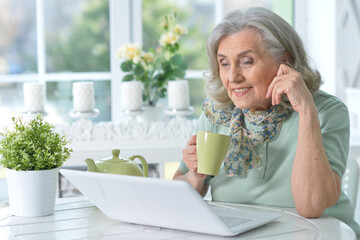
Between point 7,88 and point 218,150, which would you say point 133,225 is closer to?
point 218,150

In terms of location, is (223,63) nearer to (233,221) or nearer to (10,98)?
(233,221)

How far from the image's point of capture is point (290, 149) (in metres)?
1.85

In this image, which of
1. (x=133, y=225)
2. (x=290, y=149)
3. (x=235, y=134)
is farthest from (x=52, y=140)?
(x=290, y=149)

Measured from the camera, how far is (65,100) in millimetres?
3641

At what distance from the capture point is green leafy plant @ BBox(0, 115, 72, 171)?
1.52 metres

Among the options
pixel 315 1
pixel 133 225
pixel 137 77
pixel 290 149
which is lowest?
pixel 133 225

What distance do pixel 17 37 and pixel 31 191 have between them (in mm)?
2200

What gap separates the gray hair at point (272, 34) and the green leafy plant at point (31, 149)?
2.09 feet

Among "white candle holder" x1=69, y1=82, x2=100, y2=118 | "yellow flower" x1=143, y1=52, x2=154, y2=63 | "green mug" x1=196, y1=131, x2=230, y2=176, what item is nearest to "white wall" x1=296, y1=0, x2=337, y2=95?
"yellow flower" x1=143, y1=52, x2=154, y2=63

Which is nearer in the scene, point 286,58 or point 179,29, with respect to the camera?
point 286,58

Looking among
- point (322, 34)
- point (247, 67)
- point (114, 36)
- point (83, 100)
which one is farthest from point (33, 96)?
point (322, 34)

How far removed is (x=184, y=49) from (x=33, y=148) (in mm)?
2286

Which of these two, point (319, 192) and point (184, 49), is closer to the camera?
point (319, 192)

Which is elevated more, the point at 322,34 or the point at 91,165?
the point at 322,34
